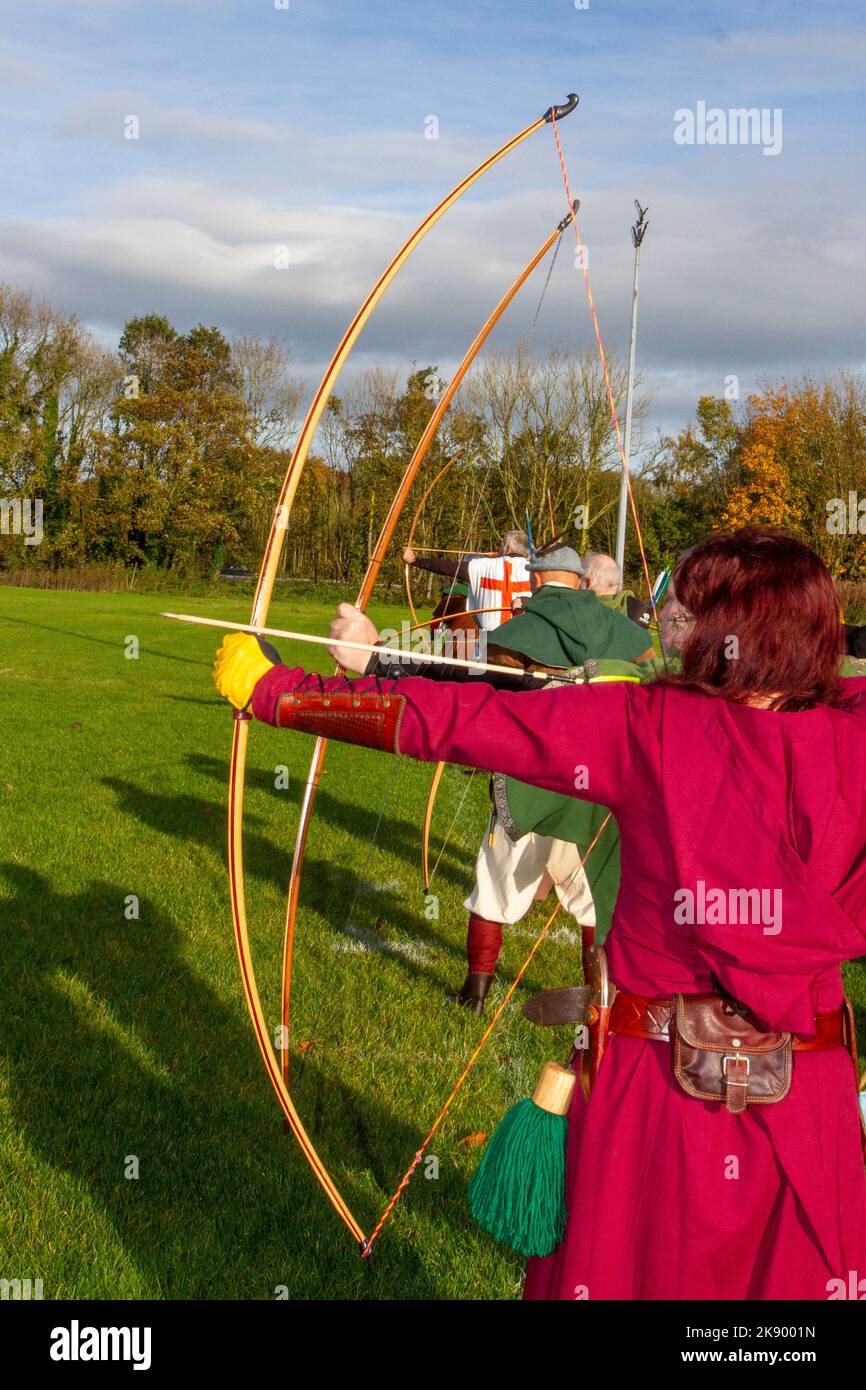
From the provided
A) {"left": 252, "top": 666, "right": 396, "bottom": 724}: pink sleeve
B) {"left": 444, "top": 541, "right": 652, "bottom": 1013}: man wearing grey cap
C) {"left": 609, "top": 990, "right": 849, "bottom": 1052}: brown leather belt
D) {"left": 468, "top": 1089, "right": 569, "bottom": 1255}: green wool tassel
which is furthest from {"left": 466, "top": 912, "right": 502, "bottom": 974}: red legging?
{"left": 252, "top": 666, "right": 396, "bottom": 724}: pink sleeve

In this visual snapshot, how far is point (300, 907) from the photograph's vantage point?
19.7 feet

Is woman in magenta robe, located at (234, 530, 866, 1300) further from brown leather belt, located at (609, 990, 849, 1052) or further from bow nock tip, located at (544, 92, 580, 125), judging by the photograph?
bow nock tip, located at (544, 92, 580, 125)

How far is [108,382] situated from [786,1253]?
43.9 meters

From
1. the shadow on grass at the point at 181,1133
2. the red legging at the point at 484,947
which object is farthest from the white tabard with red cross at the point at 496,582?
the shadow on grass at the point at 181,1133

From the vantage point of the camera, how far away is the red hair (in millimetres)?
1777

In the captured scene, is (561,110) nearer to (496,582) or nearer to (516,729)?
(516,729)

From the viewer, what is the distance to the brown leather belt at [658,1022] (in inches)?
73.0

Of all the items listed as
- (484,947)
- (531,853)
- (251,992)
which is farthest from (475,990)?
(251,992)

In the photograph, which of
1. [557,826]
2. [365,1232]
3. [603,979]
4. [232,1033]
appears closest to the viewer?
[603,979]

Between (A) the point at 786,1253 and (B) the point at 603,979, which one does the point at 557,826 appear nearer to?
(B) the point at 603,979

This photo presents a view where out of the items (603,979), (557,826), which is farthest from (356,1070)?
(603,979)

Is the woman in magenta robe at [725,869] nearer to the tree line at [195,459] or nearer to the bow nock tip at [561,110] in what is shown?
the bow nock tip at [561,110]

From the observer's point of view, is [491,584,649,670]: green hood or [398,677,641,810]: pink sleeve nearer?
[398,677,641,810]: pink sleeve

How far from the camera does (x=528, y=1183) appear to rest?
77.4 inches
